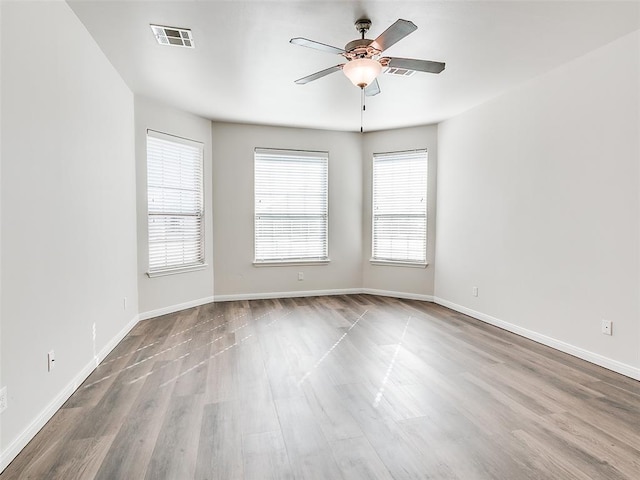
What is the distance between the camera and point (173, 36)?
2.83m

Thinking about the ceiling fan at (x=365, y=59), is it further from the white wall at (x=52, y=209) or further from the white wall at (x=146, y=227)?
the white wall at (x=146, y=227)

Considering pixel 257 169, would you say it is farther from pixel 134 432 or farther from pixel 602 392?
pixel 602 392

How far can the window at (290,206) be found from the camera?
5.61m

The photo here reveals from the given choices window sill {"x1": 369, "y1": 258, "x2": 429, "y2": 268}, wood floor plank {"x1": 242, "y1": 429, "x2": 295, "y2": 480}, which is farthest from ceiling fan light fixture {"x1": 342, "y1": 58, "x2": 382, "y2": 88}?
window sill {"x1": 369, "y1": 258, "x2": 429, "y2": 268}

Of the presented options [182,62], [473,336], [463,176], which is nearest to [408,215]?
[463,176]

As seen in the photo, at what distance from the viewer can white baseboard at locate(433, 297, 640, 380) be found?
9.48 ft

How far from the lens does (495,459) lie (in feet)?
6.06

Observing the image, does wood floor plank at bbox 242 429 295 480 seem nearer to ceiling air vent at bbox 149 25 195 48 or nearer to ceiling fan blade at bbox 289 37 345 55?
ceiling fan blade at bbox 289 37 345 55

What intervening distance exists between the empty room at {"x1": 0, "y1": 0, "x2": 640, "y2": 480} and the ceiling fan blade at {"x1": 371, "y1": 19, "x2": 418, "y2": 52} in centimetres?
3

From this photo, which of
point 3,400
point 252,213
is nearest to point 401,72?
point 252,213

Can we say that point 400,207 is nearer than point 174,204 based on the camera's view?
No

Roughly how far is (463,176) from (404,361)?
9.21 feet

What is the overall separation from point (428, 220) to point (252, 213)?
2.68 meters

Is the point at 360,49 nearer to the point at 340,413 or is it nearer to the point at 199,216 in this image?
the point at 340,413
